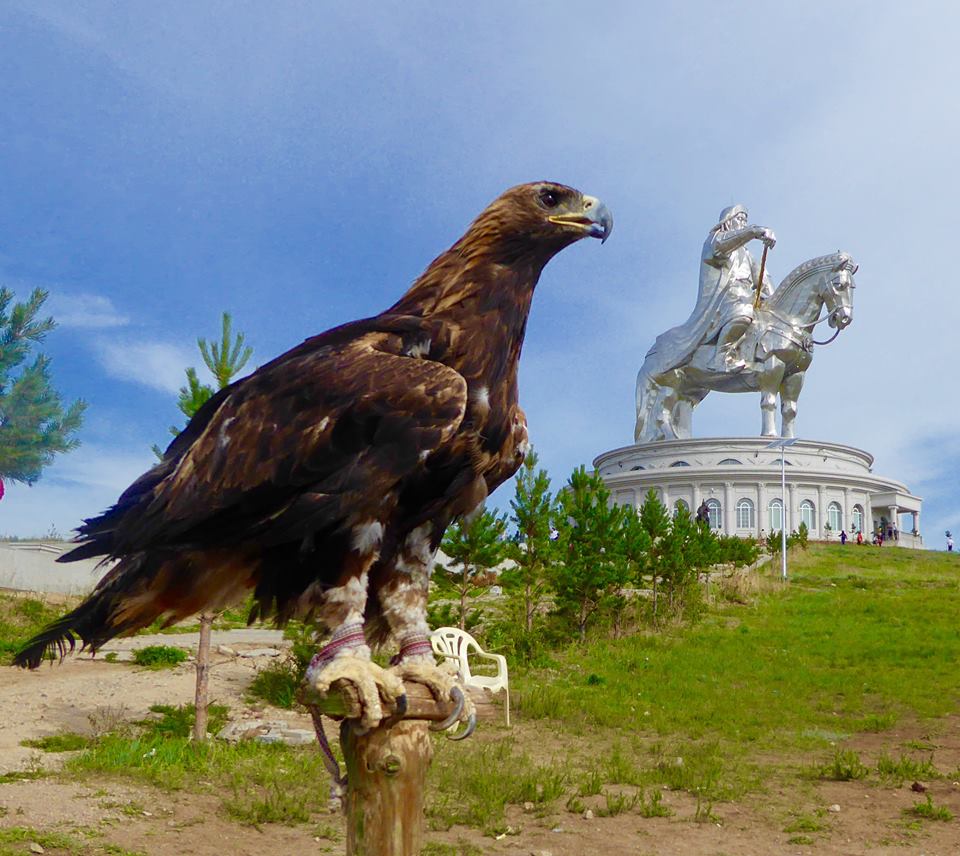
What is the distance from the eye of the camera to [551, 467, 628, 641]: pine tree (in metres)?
17.3

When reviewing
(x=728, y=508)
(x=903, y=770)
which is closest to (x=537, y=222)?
(x=903, y=770)

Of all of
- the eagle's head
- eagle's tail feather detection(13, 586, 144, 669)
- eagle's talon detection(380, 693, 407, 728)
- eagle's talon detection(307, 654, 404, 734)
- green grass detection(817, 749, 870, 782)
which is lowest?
green grass detection(817, 749, 870, 782)

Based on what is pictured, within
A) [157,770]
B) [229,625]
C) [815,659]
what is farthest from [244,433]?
[229,625]

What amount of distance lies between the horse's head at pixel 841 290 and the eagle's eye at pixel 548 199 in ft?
137

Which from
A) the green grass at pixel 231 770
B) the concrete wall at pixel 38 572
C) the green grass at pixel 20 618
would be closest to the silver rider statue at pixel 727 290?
the concrete wall at pixel 38 572

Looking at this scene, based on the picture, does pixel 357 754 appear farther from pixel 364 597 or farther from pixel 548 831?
pixel 548 831

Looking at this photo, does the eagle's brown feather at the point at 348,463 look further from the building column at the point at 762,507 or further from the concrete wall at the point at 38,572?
the building column at the point at 762,507

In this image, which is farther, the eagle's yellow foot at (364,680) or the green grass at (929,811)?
the green grass at (929,811)

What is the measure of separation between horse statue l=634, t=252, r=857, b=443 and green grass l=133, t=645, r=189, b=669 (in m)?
35.4

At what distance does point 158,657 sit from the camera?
14.3 metres

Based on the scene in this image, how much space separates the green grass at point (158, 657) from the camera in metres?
14.1

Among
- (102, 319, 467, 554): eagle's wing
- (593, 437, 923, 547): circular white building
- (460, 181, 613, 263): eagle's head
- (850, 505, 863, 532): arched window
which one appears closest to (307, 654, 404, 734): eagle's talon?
(102, 319, 467, 554): eagle's wing

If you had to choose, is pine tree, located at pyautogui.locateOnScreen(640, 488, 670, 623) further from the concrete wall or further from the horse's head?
the horse's head

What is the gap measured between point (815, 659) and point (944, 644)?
2.98m
